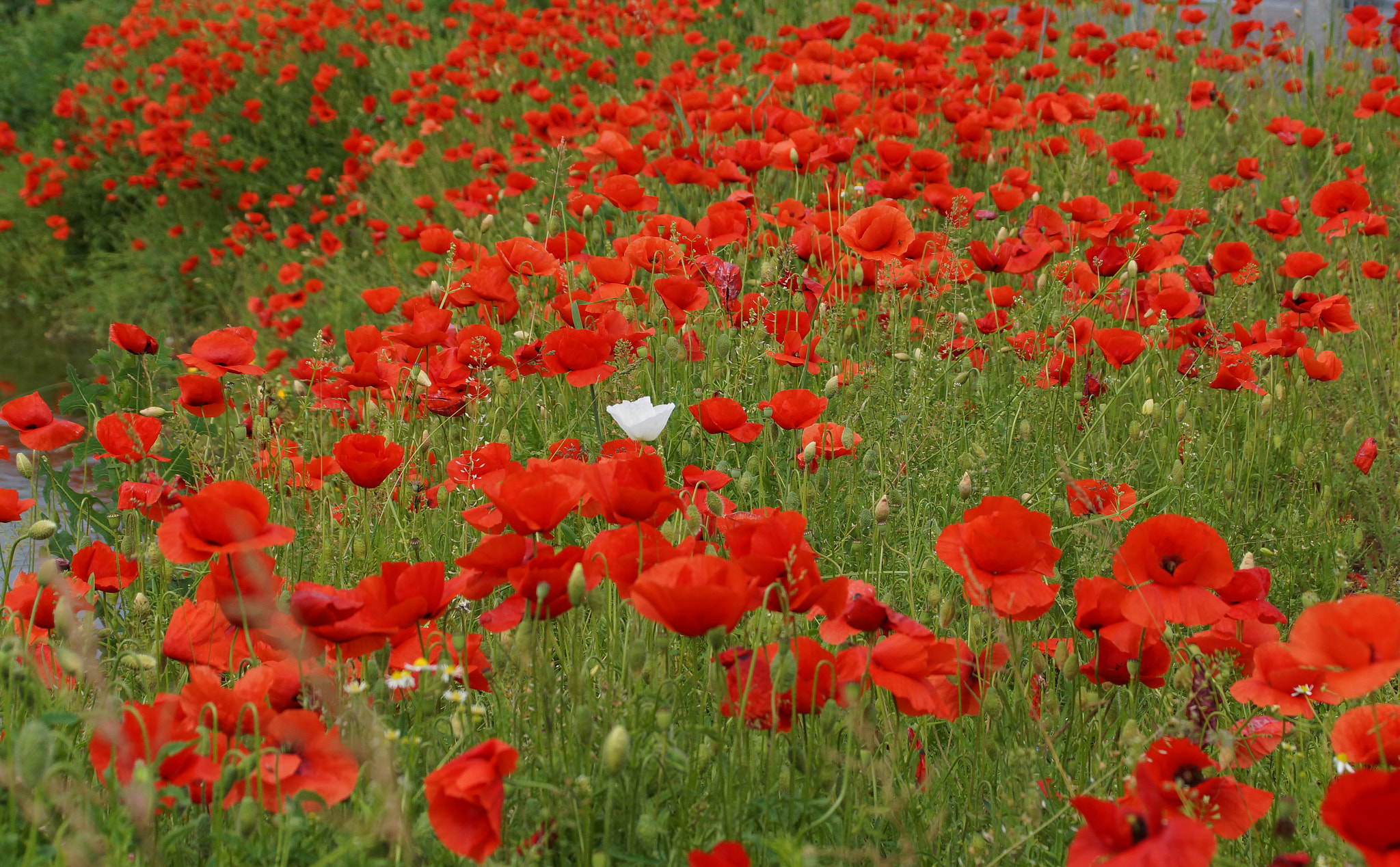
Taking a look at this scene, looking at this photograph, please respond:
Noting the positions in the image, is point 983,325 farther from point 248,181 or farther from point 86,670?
point 248,181

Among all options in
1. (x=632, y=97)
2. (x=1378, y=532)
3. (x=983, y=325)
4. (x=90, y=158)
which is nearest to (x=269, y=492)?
(x=983, y=325)

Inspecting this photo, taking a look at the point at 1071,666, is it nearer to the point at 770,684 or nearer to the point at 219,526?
the point at 770,684

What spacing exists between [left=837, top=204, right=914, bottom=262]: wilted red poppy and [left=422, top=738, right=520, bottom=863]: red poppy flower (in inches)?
56.7

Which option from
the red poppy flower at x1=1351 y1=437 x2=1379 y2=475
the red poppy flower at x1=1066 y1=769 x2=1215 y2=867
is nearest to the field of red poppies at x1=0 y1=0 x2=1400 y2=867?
the red poppy flower at x1=1066 y1=769 x2=1215 y2=867

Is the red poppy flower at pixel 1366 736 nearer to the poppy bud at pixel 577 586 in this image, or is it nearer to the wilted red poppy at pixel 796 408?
the poppy bud at pixel 577 586

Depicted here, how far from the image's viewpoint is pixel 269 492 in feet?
7.97

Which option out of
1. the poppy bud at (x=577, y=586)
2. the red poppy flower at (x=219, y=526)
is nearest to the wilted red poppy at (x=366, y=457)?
the red poppy flower at (x=219, y=526)

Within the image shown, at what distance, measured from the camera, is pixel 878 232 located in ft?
7.25

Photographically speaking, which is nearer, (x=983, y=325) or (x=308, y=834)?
(x=308, y=834)

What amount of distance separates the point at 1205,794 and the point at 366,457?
3.70 feet

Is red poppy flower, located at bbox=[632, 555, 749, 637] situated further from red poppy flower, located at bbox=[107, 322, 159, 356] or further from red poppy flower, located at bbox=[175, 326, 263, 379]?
red poppy flower, located at bbox=[107, 322, 159, 356]

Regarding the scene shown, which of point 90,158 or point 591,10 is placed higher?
point 591,10

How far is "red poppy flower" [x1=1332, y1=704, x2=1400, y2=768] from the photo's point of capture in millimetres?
1106

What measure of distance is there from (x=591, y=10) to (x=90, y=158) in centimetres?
437
